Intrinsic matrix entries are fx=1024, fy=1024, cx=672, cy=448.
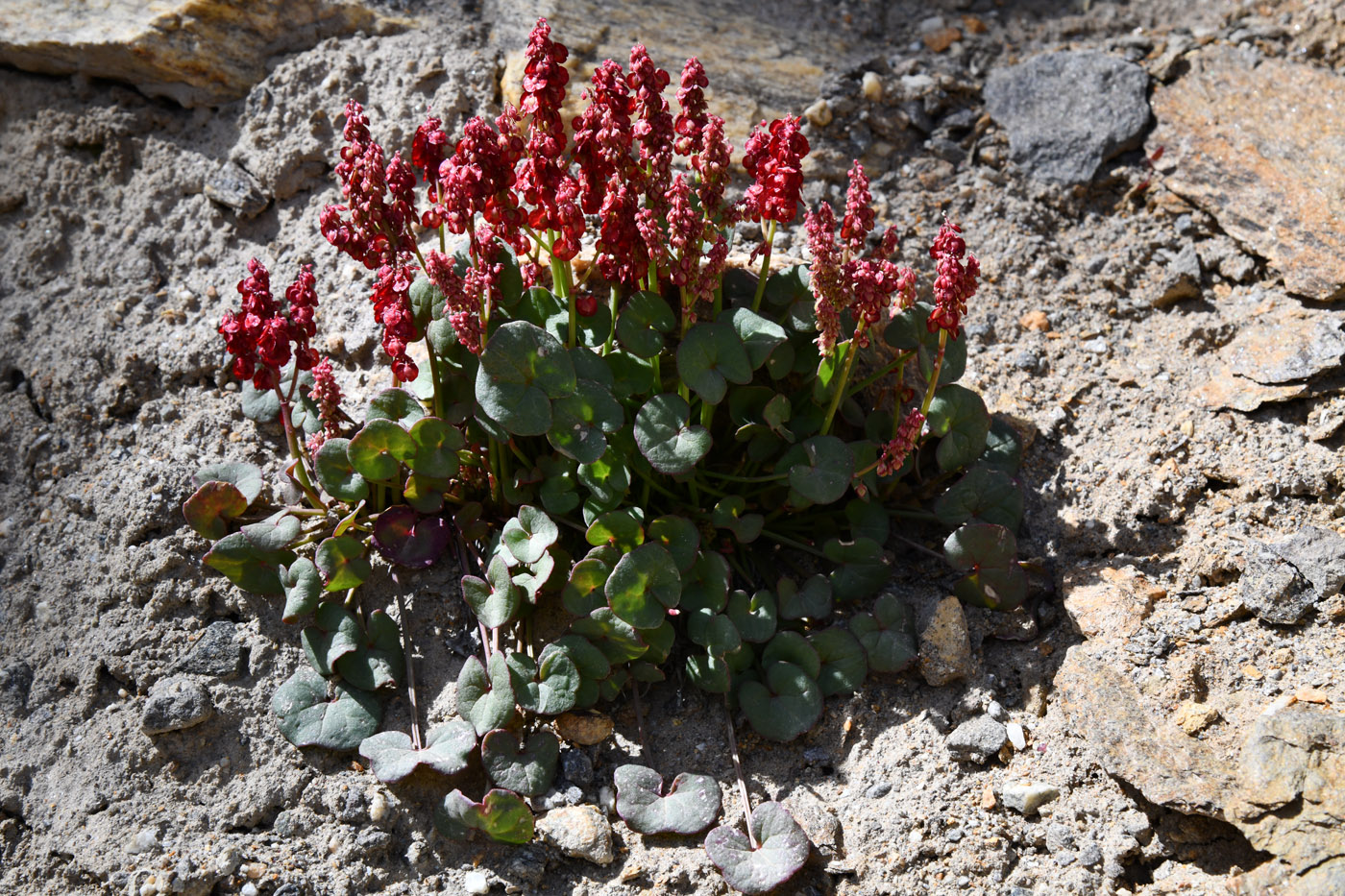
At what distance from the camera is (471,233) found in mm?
2715

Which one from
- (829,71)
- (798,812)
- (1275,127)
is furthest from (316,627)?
(1275,127)

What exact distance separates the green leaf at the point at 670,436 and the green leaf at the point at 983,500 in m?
0.86

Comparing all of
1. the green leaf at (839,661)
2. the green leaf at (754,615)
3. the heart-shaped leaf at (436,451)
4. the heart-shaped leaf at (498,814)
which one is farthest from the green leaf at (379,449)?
the green leaf at (839,661)

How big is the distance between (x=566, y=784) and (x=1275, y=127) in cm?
347

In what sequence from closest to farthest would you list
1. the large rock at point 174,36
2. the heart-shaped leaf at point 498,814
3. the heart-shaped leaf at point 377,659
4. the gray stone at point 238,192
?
1. the heart-shaped leaf at point 498,814
2. the heart-shaped leaf at point 377,659
3. the gray stone at point 238,192
4. the large rock at point 174,36

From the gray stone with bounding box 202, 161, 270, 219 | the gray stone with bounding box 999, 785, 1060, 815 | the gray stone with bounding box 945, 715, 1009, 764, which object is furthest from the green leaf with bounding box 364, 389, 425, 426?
the gray stone with bounding box 999, 785, 1060, 815

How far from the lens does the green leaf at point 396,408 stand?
116 inches

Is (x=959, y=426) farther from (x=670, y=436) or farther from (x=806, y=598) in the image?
(x=670, y=436)

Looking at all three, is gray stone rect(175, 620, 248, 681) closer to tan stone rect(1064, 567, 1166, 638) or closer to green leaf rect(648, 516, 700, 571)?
green leaf rect(648, 516, 700, 571)

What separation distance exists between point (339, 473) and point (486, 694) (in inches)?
31.0

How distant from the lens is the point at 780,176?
8.35 ft

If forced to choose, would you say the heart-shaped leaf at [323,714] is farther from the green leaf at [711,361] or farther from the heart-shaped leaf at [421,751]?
the green leaf at [711,361]

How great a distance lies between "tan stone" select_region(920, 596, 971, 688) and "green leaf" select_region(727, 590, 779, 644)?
43 cm

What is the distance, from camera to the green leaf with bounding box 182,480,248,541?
301 centimetres
